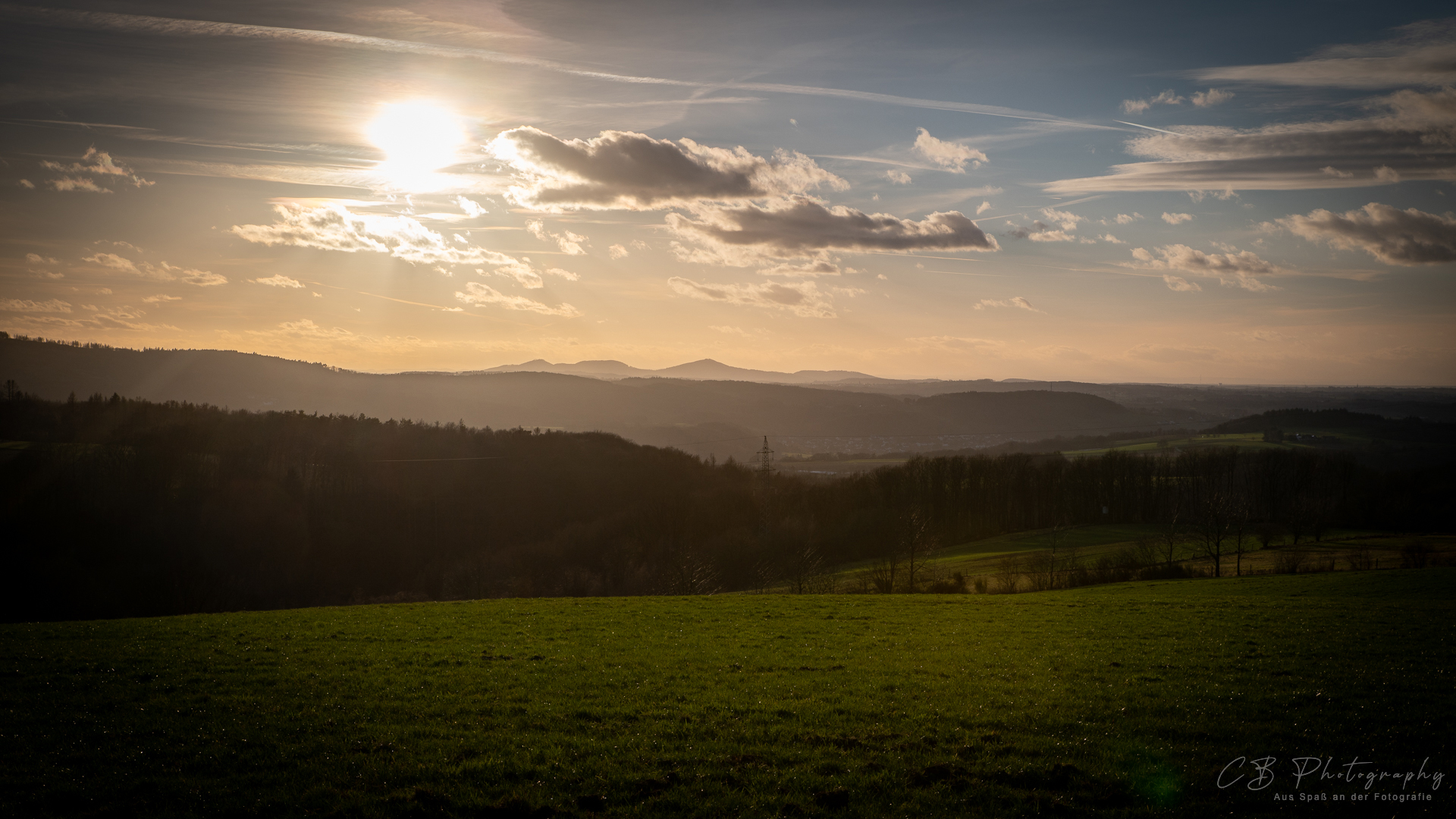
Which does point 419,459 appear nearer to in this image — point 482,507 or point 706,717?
point 482,507

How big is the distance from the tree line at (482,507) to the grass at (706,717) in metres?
41.1

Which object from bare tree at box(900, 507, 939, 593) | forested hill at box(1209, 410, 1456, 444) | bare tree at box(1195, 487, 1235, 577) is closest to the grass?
bare tree at box(900, 507, 939, 593)

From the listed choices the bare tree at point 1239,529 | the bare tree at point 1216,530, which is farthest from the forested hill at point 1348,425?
the bare tree at point 1216,530

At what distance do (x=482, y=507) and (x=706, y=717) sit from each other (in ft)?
325

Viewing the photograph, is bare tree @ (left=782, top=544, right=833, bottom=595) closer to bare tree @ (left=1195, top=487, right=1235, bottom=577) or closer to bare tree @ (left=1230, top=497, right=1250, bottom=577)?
bare tree @ (left=1195, top=487, right=1235, bottom=577)

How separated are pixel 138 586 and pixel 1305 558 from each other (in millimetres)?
110017

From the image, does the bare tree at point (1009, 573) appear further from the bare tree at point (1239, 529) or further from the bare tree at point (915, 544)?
the bare tree at point (1239, 529)

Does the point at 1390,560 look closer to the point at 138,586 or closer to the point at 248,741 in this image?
the point at 248,741

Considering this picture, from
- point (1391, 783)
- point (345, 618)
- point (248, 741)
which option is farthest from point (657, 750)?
point (345, 618)

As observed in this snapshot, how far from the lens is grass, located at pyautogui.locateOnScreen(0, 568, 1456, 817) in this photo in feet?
30.6

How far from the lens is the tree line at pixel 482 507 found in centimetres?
7625

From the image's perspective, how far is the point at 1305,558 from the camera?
181 ft

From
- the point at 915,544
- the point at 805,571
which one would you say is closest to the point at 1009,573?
the point at 915,544

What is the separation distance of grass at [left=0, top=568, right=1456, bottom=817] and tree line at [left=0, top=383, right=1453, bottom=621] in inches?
1619
